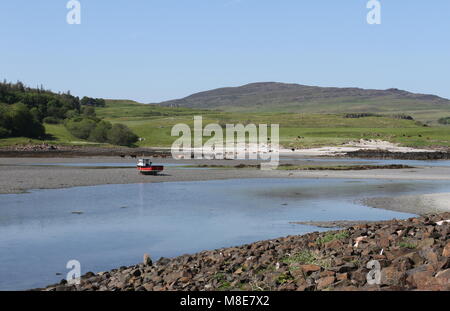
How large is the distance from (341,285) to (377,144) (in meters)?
121

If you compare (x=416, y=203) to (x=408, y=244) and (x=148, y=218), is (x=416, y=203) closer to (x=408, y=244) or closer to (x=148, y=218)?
(x=148, y=218)

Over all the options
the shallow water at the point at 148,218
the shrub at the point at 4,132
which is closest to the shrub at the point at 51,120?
the shrub at the point at 4,132

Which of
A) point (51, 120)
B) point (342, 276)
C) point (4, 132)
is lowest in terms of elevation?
point (342, 276)

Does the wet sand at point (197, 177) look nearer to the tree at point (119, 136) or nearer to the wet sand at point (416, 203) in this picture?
the wet sand at point (416, 203)

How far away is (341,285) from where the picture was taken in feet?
41.5

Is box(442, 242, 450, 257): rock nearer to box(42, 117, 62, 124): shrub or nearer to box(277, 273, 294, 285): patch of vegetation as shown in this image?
box(277, 273, 294, 285): patch of vegetation

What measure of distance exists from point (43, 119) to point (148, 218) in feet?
473

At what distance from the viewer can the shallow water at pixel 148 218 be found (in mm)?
21516

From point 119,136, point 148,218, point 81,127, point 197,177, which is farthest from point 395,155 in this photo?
point 81,127

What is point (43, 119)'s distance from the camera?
166875 mm

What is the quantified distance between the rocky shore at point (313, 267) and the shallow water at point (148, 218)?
2915 mm
